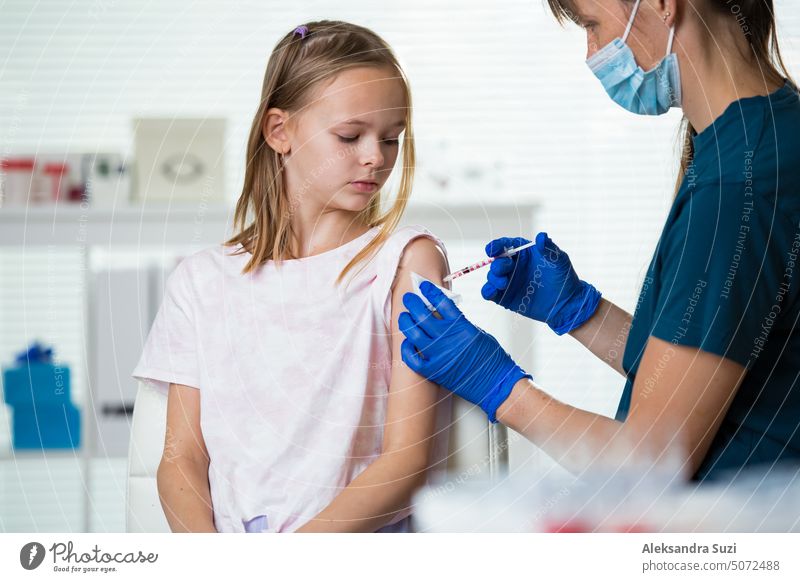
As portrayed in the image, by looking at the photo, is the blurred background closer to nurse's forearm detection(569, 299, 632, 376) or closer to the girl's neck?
nurse's forearm detection(569, 299, 632, 376)

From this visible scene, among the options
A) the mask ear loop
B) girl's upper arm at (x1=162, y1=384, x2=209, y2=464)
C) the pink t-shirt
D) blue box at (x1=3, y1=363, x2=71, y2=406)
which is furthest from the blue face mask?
blue box at (x1=3, y1=363, x2=71, y2=406)

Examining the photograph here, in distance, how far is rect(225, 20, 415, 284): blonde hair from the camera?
1.14m

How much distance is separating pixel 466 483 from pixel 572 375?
3.40 ft

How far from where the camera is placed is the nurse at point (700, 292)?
0.96 m

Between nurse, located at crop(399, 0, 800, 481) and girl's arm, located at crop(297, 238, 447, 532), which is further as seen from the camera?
girl's arm, located at crop(297, 238, 447, 532)

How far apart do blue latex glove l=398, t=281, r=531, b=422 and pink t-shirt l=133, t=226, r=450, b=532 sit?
45 mm

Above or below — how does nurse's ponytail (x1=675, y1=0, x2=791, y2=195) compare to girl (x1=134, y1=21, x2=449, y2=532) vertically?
above

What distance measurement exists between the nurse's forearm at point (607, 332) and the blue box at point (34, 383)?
116 centimetres

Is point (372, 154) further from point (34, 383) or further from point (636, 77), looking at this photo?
point (34, 383)

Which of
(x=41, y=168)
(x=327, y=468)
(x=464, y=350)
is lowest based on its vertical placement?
(x=327, y=468)

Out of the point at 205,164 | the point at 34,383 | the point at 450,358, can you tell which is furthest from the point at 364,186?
the point at 34,383
